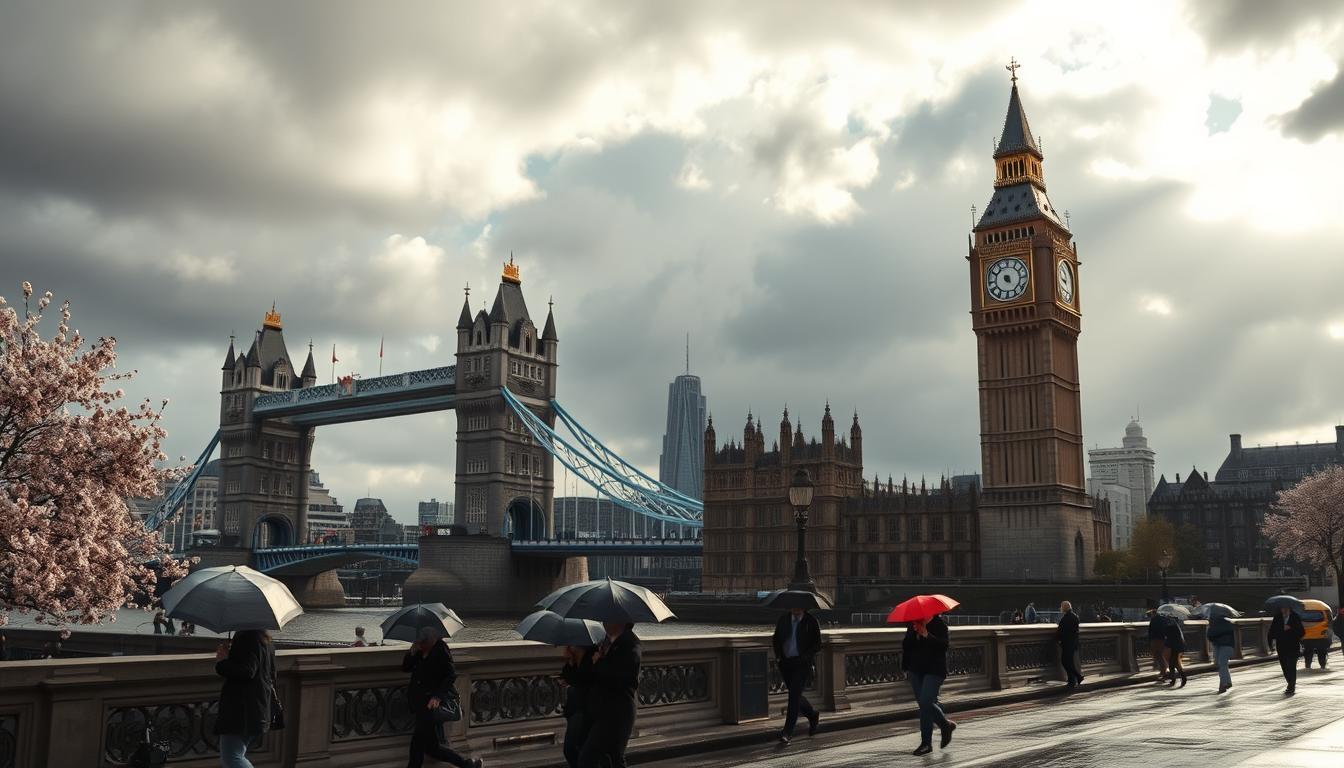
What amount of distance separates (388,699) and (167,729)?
232 centimetres

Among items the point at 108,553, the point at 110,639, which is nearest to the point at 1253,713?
the point at 108,553

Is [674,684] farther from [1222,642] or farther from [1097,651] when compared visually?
[1097,651]

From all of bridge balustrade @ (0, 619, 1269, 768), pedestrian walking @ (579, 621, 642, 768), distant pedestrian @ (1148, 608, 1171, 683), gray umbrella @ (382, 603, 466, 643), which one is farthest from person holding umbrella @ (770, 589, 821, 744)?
distant pedestrian @ (1148, 608, 1171, 683)

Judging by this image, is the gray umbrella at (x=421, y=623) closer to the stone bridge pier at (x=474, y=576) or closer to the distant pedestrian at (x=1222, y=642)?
the distant pedestrian at (x=1222, y=642)

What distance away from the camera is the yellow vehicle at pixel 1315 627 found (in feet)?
99.9

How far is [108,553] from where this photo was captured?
74.0 ft

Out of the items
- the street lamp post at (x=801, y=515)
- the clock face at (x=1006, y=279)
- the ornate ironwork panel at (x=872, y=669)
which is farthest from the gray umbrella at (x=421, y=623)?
the clock face at (x=1006, y=279)

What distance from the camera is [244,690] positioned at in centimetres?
945

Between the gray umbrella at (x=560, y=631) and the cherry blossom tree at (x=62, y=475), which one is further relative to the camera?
the cherry blossom tree at (x=62, y=475)

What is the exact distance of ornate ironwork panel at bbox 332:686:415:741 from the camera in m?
11.4

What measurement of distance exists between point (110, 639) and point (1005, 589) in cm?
6834

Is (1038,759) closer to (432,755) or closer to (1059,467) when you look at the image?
Answer: (432,755)

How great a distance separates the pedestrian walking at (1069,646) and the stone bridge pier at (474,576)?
92.9 m

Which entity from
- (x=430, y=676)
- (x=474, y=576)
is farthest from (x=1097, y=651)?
(x=474, y=576)
